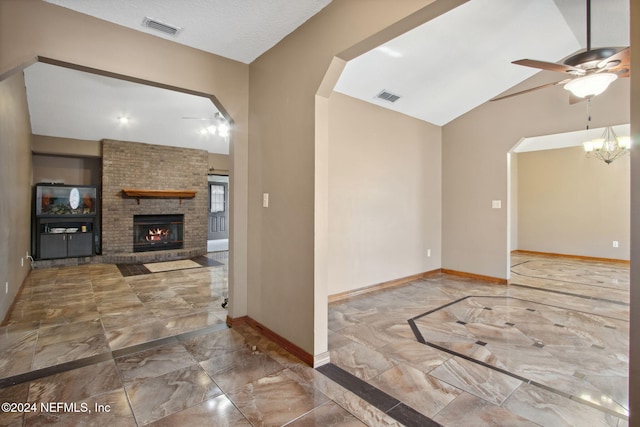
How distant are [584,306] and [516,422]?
3.03 meters

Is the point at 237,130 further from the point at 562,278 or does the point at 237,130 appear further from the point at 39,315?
the point at 562,278

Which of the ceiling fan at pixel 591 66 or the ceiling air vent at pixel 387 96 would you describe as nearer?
the ceiling fan at pixel 591 66

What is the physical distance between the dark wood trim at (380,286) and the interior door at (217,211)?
7.64m

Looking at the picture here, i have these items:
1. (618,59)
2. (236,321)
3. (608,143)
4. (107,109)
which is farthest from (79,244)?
(608,143)

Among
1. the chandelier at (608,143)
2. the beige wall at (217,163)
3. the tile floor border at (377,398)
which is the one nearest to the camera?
the tile floor border at (377,398)

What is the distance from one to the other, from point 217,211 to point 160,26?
895 cm

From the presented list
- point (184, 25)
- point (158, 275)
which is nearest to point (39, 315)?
point (158, 275)

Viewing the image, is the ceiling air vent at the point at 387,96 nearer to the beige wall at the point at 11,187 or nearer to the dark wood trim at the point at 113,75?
the dark wood trim at the point at 113,75

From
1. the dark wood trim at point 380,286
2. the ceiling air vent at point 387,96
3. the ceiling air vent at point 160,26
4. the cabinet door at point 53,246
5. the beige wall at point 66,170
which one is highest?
the ceiling air vent at point 387,96

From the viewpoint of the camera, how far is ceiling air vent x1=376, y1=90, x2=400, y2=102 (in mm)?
4449

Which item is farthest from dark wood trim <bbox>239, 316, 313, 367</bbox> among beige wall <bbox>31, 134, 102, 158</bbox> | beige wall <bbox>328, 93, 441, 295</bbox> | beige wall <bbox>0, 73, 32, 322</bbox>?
beige wall <bbox>31, 134, 102, 158</bbox>

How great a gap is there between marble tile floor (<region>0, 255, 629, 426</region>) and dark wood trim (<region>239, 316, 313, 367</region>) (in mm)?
61

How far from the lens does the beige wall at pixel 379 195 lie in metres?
4.27

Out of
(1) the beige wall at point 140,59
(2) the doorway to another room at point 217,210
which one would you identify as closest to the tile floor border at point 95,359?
(1) the beige wall at point 140,59
